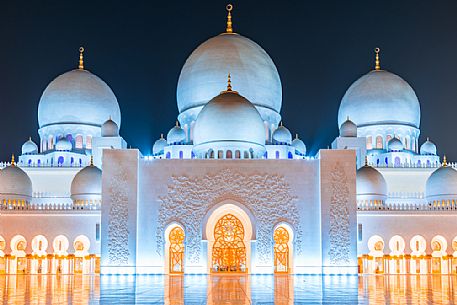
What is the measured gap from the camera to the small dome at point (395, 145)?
2623 cm

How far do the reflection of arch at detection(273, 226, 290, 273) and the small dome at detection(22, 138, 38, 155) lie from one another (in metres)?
12.2

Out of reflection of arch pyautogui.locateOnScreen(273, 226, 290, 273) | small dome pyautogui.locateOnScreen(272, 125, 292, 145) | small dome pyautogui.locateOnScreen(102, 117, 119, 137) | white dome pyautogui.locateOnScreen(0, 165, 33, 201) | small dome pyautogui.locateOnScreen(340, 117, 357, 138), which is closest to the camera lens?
reflection of arch pyautogui.locateOnScreen(273, 226, 290, 273)

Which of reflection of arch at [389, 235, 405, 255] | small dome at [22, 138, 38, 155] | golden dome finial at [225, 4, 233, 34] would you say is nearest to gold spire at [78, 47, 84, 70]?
small dome at [22, 138, 38, 155]

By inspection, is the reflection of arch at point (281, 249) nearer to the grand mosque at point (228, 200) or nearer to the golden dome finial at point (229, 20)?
the grand mosque at point (228, 200)

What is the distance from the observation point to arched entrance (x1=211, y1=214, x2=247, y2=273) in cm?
1989

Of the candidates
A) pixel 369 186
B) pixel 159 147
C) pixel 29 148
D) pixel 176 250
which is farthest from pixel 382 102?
pixel 29 148

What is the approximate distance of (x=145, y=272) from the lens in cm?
1922

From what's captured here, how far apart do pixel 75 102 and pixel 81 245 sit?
7766 mm

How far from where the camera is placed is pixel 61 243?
71.0ft

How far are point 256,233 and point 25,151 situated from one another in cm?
1230

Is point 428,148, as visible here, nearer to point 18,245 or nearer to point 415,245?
point 415,245

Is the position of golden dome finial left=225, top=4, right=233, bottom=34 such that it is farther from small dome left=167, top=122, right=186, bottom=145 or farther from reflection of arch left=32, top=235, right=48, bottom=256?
reflection of arch left=32, top=235, right=48, bottom=256

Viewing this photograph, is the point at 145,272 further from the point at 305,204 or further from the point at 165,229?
the point at 305,204

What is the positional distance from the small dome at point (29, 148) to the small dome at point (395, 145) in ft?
47.2
